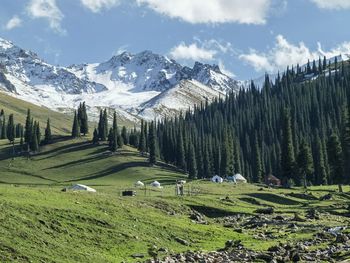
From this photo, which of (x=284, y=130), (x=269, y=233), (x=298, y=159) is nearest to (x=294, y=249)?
(x=269, y=233)

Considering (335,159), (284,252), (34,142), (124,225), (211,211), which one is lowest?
(284,252)

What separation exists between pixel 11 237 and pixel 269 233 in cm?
2755

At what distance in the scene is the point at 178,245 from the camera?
44.1 m

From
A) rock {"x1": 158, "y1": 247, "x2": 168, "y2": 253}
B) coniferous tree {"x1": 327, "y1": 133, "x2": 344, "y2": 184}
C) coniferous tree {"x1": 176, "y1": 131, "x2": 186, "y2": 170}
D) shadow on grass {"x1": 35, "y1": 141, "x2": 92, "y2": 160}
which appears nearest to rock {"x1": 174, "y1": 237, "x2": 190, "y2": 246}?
rock {"x1": 158, "y1": 247, "x2": 168, "y2": 253}

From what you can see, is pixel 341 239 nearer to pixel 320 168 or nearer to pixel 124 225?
pixel 124 225

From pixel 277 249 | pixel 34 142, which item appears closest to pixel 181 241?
pixel 277 249

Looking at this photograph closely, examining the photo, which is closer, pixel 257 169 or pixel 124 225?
pixel 124 225

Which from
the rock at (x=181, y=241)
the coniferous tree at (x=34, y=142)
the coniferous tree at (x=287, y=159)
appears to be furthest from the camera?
the coniferous tree at (x=34, y=142)

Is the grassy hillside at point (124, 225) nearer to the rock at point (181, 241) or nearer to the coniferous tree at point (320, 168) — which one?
the rock at point (181, 241)

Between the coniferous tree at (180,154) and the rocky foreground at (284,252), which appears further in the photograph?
the coniferous tree at (180,154)

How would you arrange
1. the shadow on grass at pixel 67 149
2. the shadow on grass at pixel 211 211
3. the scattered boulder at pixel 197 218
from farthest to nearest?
1. the shadow on grass at pixel 67 149
2. the shadow on grass at pixel 211 211
3. the scattered boulder at pixel 197 218

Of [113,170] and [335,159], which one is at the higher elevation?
[113,170]

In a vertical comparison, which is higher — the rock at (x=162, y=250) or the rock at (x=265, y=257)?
the rock at (x=162, y=250)

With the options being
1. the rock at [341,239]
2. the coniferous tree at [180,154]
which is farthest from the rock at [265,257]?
the coniferous tree at [180,154]
